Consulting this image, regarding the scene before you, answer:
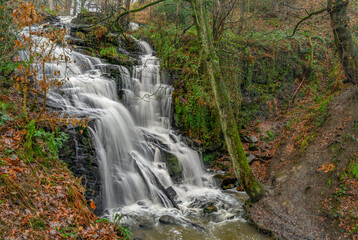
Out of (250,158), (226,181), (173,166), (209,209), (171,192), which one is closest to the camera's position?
(209,209)

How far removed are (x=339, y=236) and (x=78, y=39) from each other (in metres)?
12.6

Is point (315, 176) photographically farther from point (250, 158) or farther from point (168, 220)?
point (168, 220)

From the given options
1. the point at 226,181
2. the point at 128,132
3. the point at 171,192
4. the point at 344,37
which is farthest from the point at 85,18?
the point at 344,37

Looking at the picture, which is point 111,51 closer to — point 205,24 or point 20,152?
point 205,24

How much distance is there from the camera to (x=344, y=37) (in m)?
7.32

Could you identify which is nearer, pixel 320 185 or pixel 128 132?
pixel 320 185

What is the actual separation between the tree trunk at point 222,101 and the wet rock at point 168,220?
203cm

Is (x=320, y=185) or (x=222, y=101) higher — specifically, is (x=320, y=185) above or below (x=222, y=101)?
below

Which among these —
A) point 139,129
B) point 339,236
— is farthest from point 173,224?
point 139,129

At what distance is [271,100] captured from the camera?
1300 cm

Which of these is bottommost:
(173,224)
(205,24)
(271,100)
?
(173,224)

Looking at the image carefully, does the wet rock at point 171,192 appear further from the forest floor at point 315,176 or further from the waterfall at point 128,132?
the forest floor at point 315,176

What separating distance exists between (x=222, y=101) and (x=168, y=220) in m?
3.33

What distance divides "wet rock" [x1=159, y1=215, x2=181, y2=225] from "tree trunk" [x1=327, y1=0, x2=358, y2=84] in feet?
21.7
